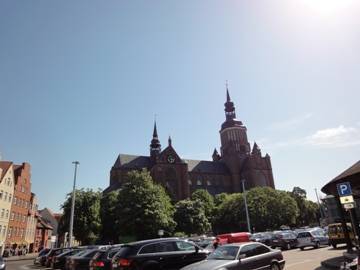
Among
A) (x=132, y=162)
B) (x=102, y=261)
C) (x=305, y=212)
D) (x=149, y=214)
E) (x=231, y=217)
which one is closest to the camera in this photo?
(x=102, y=261)

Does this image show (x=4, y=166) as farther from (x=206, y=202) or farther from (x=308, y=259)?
(x=308, y=259)

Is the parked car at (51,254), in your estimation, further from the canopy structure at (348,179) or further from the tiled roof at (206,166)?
the tiled roof at (206,166)

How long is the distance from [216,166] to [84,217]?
63.7 m

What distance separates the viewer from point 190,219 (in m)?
53.2

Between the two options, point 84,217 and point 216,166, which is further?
point 216,166

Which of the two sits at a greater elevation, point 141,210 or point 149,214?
point 141,210

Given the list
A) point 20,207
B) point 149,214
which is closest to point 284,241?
point 149,214

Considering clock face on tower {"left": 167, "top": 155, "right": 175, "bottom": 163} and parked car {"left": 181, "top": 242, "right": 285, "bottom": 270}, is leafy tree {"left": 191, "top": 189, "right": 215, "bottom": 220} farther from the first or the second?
parked car {"left": 181, "top": 242, "right": 285, "bottom": 270}

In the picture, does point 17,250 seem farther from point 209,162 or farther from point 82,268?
point 209,162

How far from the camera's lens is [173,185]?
79875mm

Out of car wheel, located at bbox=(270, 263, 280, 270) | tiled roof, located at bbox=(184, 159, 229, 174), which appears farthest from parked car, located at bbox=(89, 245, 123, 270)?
tiled roof, located at bbox=(184, 159, 229, 174)

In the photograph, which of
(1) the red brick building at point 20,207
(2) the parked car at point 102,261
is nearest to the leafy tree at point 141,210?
(1) the red brick building at point 20,207

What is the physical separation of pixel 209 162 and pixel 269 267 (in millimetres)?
93059

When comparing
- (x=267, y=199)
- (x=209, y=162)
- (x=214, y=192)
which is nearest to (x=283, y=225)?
(x=267, y=199)
